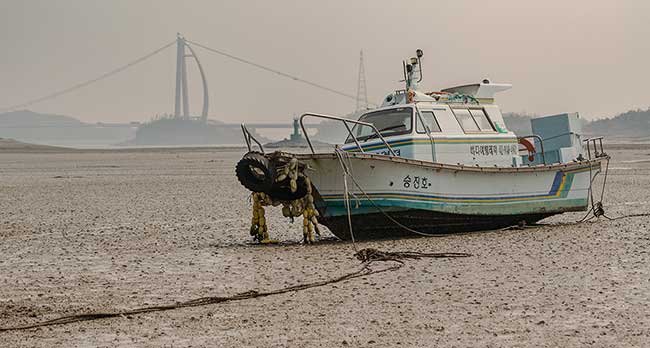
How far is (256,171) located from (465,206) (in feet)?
10.7

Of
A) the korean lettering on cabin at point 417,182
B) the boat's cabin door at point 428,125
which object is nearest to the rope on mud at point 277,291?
the korean lettering on cabin at point 417,182

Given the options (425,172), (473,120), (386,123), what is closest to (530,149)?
(473,120)

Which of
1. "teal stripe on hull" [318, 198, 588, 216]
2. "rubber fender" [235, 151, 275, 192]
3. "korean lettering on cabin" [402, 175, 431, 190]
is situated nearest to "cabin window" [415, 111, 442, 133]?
"korean lettering on cabin" [402, 175, 431, 190]

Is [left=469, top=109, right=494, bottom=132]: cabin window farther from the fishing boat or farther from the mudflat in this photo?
the mudflat

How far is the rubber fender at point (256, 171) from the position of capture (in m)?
12.1

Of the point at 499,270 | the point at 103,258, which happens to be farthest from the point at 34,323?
the point at 499,270

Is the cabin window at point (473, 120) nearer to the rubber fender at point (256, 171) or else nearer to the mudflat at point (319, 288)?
the mudflat at point (319, 288)

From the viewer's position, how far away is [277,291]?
8.91 metres

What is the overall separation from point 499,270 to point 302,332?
358 centimetres

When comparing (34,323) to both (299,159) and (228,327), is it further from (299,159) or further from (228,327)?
(299,159)

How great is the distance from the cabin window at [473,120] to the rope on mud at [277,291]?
136 inches

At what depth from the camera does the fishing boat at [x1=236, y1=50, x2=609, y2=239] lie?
12.4 metres

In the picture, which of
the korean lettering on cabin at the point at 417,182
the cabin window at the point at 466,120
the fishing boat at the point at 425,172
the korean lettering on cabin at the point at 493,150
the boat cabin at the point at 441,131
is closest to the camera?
the fishing boat at the point at 425,172

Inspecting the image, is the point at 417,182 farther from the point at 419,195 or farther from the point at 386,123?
the point at 386,123
